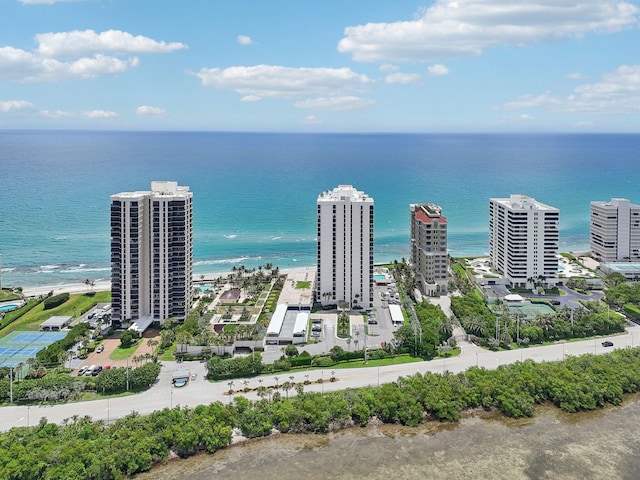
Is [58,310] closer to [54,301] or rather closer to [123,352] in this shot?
[54,301]

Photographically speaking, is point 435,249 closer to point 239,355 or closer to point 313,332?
point 313,332

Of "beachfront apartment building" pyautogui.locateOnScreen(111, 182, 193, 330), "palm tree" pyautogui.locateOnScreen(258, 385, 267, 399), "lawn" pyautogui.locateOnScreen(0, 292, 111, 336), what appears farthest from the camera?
"lawn" pyautogui.locateOnScreen(0, 292, 111, 336)

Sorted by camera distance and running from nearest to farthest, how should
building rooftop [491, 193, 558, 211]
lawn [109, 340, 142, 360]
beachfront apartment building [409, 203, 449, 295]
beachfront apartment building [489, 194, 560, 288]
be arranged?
lawn [109, 340, 142, 360] < beachfront apartment building [409, 203, 449, 295] < beachfront apartment building [489, 194, 560, 288] < building rooftop [491, 193, 558, 211]

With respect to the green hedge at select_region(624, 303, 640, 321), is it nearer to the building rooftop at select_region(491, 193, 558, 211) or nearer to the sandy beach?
the building rooftop at select_region(491, 193, 558, 211)

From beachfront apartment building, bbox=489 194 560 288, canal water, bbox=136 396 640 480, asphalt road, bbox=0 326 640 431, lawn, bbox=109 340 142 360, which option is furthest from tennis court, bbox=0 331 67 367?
beachfront apartment building, bbox=489 194 560 288

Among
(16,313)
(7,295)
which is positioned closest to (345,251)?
(16,313)

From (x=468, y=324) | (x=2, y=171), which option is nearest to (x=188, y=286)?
(x=468, y=324)
